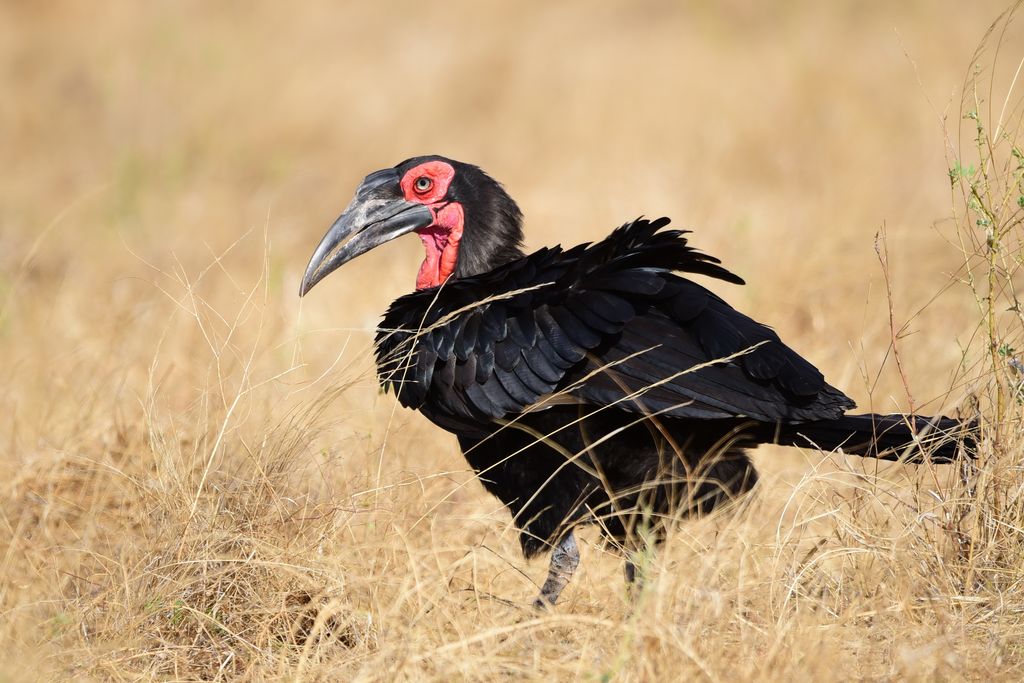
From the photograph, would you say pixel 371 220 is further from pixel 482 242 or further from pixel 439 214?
pixel 482 242

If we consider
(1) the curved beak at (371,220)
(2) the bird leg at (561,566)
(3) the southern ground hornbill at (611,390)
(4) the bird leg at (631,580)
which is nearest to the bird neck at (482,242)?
(1) the curved beak at (371,220)

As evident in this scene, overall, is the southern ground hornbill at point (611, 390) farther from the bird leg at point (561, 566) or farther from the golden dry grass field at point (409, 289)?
the golden dry grass field at point (409, 289)

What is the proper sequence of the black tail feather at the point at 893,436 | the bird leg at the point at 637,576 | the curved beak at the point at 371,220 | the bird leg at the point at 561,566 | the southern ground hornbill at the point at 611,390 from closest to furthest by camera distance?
the bird leg at the point at 637,576, the black tail feather at the point at 893,436, the southern ground hornbill at the point at 611,390, the bird leg at the point at 561,566, the curved beak at the point at 371,220

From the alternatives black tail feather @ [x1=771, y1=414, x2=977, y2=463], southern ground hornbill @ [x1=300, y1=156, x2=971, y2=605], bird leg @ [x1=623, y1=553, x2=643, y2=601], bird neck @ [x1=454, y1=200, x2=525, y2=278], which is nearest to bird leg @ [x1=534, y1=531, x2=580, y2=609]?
southern ground hornbill @ [x1=300, y1=156, x2=971, y2=605]

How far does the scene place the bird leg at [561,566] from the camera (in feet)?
10.6

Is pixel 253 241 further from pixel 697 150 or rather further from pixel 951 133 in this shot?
pixel 951 133

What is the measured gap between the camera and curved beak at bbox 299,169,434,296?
3750 millimetres

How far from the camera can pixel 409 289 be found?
5875mm

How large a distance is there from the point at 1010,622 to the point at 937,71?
21.4 ft

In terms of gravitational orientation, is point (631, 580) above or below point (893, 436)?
below

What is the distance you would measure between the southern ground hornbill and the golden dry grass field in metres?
0.14

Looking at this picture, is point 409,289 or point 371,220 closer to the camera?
point 371,220

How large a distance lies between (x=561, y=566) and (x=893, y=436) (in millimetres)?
1038

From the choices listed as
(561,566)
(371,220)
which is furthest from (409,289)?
(561,566)
